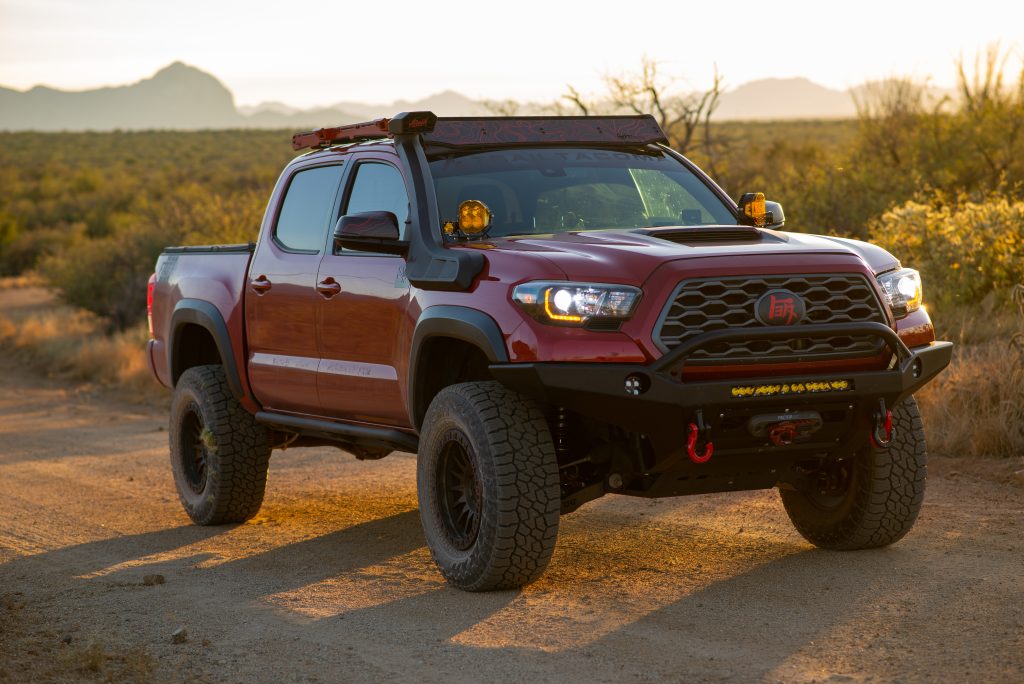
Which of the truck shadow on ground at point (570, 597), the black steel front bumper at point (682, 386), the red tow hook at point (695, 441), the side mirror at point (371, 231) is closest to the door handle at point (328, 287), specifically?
the side mirror at point (371, 231)

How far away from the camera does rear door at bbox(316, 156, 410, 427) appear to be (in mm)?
6477

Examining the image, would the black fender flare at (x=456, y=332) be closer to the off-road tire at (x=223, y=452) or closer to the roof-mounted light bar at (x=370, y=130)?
Answer: the roof-mounted light bar at (x=370, y=130)

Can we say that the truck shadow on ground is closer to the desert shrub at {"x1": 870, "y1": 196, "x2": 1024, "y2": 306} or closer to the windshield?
the windshield

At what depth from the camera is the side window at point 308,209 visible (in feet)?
24.0

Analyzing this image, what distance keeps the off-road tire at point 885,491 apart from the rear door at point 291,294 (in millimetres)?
2751

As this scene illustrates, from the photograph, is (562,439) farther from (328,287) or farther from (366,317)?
(328,287)

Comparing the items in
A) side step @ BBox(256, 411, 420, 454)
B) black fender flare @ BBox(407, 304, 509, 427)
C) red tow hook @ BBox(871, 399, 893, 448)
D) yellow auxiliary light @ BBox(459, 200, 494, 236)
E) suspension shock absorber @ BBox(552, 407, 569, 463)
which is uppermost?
yellow auxiliary light @ BBox(459, 200, 494, 236)

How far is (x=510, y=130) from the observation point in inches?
271

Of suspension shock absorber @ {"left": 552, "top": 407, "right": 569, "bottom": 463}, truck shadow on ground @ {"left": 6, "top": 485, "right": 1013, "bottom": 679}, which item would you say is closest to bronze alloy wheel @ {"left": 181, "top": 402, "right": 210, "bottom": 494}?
truck shadow on ground @ {"left": 6, "top": 485, "right": 1013, "bottom": 679}

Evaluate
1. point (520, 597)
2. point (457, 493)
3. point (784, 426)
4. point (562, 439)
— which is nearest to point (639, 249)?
point (784, 426)

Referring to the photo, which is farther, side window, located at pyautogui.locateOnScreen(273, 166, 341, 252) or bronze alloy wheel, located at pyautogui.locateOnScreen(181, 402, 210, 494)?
bronze alloy wheel, located at pyautogui.locateOnScreen(181, 402, 210, 494)

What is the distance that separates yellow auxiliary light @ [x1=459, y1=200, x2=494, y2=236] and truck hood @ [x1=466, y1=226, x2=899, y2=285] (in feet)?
0.32

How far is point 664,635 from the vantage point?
521 centimetres

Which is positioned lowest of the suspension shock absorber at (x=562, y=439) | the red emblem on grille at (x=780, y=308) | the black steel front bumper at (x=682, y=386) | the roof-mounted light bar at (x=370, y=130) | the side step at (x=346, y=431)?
the side step at (x=346, y=431)
